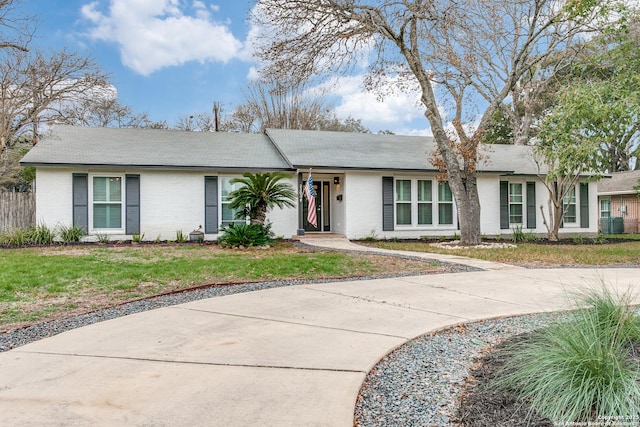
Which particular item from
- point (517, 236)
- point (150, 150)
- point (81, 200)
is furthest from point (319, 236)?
point (81, 200)

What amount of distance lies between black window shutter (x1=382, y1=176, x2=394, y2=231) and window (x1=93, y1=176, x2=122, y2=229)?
8976 mm

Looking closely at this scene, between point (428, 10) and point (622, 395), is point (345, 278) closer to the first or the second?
point (622, 395)

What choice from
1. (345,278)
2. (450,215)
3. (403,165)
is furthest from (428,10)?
(345,278)

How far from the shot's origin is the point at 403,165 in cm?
1532

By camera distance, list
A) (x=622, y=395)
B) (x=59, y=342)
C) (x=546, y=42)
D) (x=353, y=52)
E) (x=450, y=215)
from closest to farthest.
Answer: (x=622, y=395) < (x=59, y=342) < (x=353, y=52) < (x=450, y=215) < (x=546, y=42)

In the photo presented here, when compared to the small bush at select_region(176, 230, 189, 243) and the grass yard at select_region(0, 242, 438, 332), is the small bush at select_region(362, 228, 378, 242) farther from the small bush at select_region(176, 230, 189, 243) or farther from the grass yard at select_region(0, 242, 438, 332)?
the small bush at select_region(176, 230, 189, 243)

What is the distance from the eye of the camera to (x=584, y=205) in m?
17.8

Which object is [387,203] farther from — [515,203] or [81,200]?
[81,200]

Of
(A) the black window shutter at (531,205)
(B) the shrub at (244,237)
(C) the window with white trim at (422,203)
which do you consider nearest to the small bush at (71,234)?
(B) the shrub at (244,237)

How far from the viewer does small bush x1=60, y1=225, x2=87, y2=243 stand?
42.1ft

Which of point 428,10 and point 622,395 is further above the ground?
point 428,10

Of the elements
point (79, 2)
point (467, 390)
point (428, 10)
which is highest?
point (79, 2)

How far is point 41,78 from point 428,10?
14979 millimetres

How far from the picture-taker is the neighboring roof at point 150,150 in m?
13.3
